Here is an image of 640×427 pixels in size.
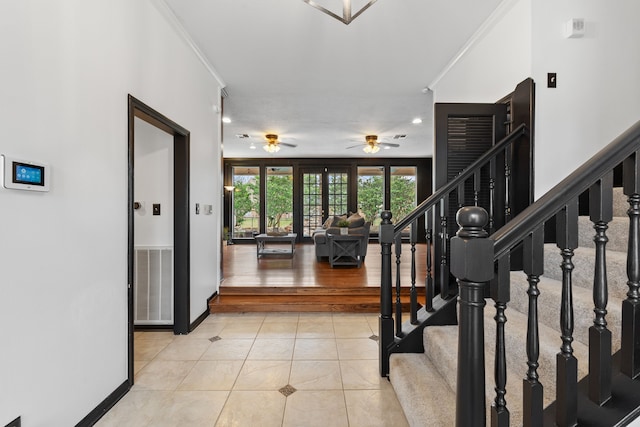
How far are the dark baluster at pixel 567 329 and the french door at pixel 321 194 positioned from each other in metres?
9.24

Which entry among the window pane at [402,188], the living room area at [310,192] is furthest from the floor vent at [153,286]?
the window pane at [402,188]

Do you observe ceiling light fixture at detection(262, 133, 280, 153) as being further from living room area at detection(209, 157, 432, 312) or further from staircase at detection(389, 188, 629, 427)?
staircase at detection(389, 188, 629, 427)

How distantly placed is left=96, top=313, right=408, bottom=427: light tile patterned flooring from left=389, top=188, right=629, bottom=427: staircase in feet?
0.80

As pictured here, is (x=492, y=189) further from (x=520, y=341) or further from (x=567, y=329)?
(x=567, y=329)

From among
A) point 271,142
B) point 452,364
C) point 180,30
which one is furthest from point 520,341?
point 271,142

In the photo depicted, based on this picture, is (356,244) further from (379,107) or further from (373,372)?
(373,372)

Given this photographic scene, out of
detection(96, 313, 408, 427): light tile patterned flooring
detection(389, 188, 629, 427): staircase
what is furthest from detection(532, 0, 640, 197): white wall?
detection(96, 313, 408, 427): light tile patterned flooring

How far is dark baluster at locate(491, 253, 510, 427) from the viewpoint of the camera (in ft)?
Result: 3.58

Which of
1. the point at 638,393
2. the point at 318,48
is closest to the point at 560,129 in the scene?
the point at 638,393

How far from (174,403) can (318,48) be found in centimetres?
335

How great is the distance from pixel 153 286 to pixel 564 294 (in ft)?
11.5

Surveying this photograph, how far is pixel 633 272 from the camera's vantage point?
114 cm

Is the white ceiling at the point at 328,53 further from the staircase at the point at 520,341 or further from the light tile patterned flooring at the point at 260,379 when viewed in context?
the light tile patterned flooring at the point at 260,379

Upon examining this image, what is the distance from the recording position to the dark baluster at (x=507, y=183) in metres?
2.54
